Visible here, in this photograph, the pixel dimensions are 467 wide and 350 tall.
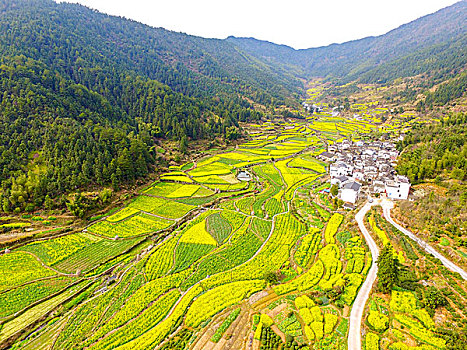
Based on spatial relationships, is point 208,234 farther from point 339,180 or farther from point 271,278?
point 339,180

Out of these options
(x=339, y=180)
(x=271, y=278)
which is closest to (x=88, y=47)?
(x=339, y=180)

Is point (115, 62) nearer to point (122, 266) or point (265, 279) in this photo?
point (122, 266)

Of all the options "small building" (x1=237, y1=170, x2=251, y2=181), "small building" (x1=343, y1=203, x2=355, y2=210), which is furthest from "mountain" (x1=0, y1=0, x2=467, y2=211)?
"small building" (x1=343, y1=203, x2=355, y2=210)

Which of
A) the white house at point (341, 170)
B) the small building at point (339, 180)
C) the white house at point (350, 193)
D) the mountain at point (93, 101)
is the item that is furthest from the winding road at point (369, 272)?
the mountain at point (93, 101)

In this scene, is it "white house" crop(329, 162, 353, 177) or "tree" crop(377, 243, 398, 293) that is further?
"white house" crop(329, 162, 353, 177)

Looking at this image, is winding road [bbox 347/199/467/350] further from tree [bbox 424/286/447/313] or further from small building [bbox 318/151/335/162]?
small building [bbox 318/151/335/162]

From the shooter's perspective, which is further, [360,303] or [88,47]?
[88,47]

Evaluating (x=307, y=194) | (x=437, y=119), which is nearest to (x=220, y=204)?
(x=307, y=194)

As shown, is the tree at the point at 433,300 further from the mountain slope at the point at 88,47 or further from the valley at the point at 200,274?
the mountain slope at the point at 88,47
